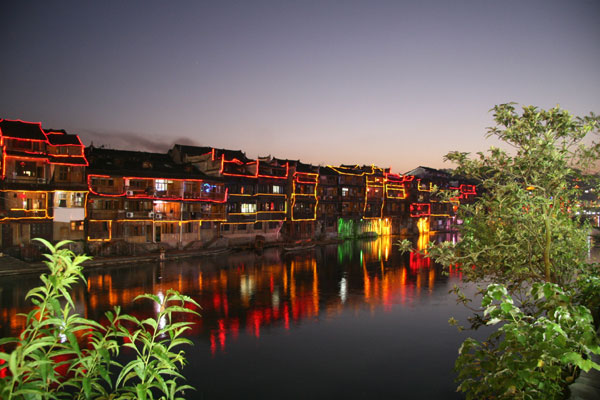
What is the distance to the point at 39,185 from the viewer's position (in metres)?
39.2

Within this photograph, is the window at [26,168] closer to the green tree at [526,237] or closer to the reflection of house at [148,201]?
the reflection of house at [148,201]

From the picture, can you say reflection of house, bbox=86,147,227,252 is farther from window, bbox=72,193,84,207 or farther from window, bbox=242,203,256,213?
window, bbox=242,203,256,213

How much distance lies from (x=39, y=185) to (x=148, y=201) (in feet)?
37.1

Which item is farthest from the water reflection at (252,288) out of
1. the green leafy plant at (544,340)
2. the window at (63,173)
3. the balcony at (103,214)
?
the green leafy plant at (544,340)

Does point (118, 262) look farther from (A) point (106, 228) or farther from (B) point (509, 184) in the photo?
(B) point (509, 184)

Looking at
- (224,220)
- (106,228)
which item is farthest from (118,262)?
(224,220)

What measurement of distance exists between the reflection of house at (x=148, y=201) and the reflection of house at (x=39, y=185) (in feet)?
6.15

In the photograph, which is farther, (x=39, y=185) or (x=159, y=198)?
(x=159, y=198)

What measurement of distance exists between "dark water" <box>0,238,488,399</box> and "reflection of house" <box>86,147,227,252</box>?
713 cm

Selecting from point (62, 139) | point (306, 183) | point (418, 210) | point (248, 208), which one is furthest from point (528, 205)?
point (418, 210)

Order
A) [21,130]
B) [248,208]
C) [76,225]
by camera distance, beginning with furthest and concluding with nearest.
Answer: [248,208] < [76,225] < [21,130]

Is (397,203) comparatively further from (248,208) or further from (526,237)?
(526,237)

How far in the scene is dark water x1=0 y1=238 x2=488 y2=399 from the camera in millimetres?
16344

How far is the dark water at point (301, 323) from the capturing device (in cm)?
1634
